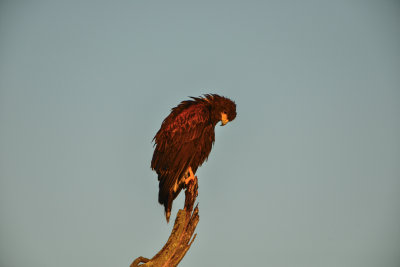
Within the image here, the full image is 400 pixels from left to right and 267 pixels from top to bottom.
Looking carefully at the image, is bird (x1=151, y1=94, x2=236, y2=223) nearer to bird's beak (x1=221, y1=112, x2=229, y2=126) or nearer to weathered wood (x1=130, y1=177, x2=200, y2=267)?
bird's beak (x1=221, y1=112, x2=229, y2=126)

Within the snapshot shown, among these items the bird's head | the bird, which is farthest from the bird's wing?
the bird's head

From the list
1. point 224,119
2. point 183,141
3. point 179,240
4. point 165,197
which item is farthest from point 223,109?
point 179,240

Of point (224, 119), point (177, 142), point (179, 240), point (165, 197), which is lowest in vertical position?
point (179, 240)

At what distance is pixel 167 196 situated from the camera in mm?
6574

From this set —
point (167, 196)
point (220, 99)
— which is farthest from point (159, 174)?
point (220, 99)

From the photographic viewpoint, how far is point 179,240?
20.5 ft

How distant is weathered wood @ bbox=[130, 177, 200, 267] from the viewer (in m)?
6.14

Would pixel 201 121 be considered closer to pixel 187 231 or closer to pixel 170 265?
pixel 187 231

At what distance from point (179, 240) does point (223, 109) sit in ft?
6.83

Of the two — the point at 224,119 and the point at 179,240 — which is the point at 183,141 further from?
the point at 179,240

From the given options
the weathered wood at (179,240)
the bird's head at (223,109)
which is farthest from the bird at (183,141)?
the weathered wood at (179,240)

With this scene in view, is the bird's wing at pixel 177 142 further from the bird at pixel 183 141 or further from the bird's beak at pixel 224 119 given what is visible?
the bird's beak at pixel 224 119

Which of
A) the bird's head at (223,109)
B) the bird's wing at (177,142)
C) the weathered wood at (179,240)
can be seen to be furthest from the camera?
the bird's head at (223,109)

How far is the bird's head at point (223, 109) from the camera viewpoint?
269 inches
